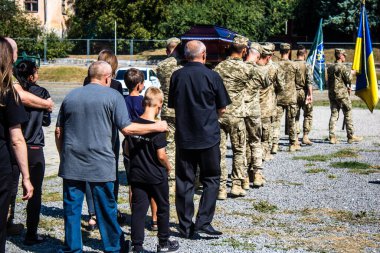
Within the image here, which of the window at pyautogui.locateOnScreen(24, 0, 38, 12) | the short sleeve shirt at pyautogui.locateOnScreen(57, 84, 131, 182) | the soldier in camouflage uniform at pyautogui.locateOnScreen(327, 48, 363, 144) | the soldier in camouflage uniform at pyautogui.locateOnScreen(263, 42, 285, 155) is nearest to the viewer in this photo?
the short sleeve shirt at pyautogui.locateOnScreen(57, 84, 131, 182)

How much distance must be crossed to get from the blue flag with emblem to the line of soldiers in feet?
42.1

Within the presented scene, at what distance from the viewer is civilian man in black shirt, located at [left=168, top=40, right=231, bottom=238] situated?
7789mm

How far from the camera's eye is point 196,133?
778cm

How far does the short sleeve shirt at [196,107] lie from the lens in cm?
779

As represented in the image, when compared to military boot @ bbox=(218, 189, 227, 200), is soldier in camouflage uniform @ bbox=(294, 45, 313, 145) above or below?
above

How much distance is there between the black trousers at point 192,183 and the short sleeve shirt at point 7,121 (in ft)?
9.02

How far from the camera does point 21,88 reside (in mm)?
7141

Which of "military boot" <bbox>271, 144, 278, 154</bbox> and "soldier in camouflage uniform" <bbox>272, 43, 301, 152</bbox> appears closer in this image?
"soldier in camouflage uniform" <bbox>272, 43, 301, 152</bbox>

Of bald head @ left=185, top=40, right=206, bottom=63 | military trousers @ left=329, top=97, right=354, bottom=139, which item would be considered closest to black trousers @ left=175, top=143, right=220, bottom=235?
bald head @ left=185, top=40, right=206, bottom=63

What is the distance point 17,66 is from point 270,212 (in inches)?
143

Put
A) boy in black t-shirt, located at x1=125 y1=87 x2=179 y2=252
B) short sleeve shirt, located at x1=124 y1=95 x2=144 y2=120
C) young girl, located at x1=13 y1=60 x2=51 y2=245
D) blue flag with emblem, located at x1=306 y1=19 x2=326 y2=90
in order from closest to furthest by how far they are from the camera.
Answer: boy in black t-shirt, located at x1=125 y1=87 x2=179 y2=252, young girl, located at x1=13 y1=60 x2=51 y2=245, short sleeve shirt, located at x1=124 y1=95 x2=144 y2=120, blue flag with emblem, located at x1=306 y1=19 x2=326 y2=90

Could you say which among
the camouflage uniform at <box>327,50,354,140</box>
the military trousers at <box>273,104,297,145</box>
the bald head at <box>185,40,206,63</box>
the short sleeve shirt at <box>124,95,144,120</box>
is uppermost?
the bald head at <box>185,40,206,63</box>

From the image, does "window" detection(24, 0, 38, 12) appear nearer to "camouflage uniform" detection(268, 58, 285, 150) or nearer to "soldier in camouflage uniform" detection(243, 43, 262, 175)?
"camouflage uniform" detection(268, 58, 285, 150)

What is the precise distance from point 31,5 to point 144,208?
5601cm
